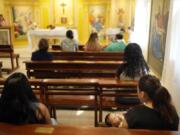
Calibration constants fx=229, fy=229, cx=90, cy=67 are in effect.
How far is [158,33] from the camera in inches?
203

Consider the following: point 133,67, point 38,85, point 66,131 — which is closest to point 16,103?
point 66,131

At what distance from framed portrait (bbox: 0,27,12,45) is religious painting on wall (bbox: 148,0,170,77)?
415 cm

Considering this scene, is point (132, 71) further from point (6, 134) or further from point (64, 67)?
point (6, 134)

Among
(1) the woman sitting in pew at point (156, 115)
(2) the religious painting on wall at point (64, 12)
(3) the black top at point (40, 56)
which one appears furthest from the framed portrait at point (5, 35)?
(1) the woman sitting in pew at point (156, 115)

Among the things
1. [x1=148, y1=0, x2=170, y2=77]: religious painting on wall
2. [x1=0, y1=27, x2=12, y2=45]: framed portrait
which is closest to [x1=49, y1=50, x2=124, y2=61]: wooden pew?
[x1=148, y1=0, x2=170, y2=77]: religious painting on wall

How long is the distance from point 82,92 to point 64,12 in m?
8.15

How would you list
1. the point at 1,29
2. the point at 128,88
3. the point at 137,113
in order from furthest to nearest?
the point at 1,29
the point at 128,88
the point at 137,113

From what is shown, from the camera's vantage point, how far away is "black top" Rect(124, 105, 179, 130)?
5.28 ft

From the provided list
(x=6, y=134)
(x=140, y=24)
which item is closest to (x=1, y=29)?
(x=140, y=24)

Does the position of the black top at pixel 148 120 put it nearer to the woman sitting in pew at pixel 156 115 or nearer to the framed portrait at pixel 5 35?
the woman sitting in pew at pixel 156 115

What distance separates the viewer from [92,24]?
1074 centimetres

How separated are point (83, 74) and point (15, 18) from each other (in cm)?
736

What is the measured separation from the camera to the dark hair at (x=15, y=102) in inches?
64.2

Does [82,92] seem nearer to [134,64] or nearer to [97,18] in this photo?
[134,64]
